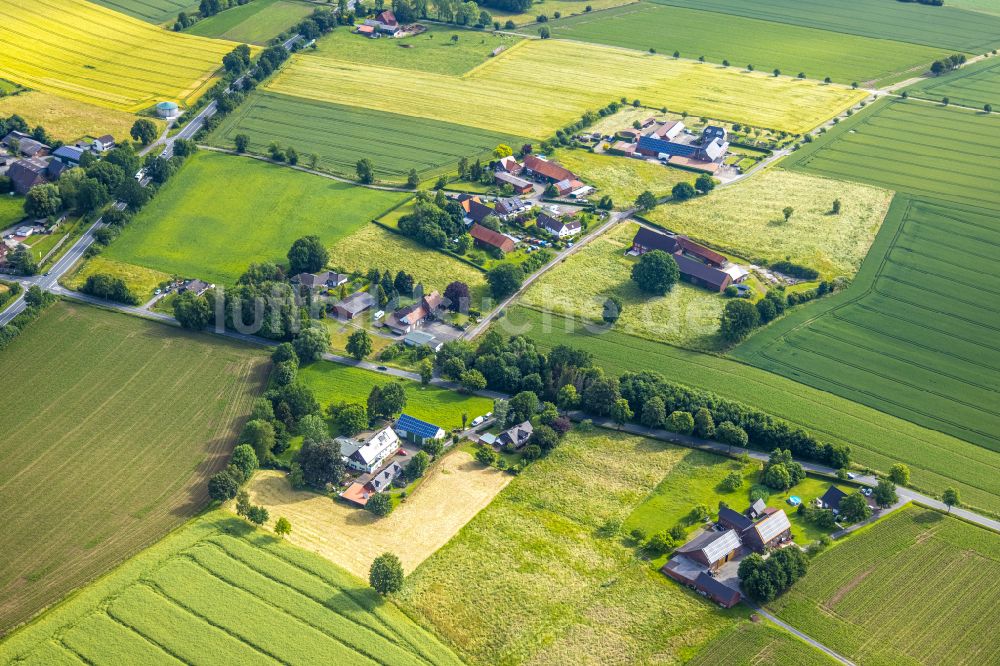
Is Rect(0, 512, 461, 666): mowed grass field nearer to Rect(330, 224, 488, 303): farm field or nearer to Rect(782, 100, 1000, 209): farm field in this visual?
Rect(330, 224, 488, 303): farm field

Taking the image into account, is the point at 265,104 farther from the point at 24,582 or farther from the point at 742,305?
the point at 24,582

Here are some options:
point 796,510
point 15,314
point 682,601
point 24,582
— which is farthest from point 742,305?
point 15,314

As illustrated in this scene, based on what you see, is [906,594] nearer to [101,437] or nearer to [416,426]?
[416,426]

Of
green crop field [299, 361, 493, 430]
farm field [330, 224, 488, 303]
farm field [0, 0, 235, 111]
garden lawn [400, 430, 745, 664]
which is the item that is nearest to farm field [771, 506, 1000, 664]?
garden lawn [400, 430, 745, 664]

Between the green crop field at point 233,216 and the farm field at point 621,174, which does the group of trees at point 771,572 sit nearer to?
the green crop field at point 233,216

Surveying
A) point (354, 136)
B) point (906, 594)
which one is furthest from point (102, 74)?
point (906, 594)
